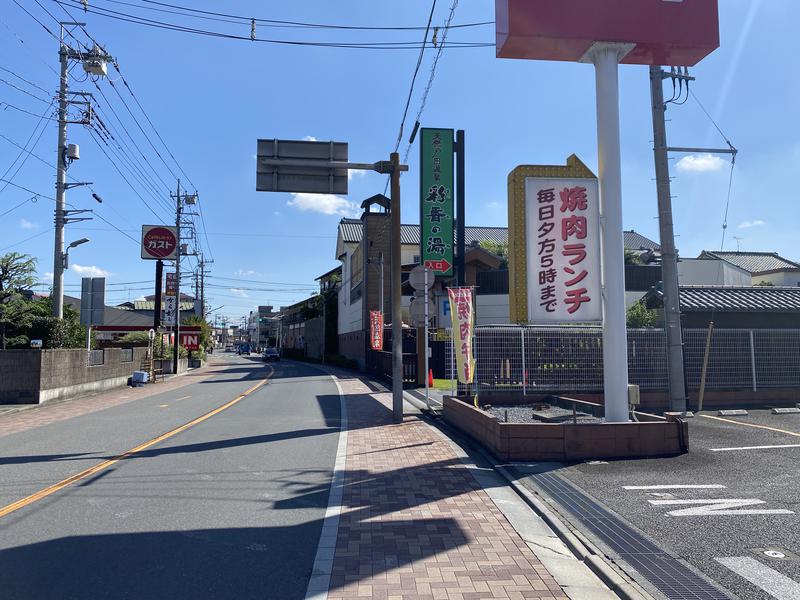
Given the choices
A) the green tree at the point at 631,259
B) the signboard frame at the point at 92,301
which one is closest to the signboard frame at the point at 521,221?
the signboard frame at the point at 92,301

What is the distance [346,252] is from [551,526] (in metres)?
48.9

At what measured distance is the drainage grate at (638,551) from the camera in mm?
4004

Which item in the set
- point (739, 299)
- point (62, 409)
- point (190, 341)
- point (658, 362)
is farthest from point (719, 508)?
point (190, 341)

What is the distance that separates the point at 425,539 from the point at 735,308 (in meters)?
14.3

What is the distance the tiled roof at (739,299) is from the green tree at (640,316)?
8.37 meters

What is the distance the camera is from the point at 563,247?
9359mm

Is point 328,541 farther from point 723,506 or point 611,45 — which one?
point 611,45

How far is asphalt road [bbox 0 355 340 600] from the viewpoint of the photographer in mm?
4262

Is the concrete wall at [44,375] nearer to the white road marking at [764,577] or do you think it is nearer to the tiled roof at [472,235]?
the white road marking at [764,577]

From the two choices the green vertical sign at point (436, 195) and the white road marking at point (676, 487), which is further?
the green vertical sign at point (436, 195)

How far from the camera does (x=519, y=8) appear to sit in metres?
8.55

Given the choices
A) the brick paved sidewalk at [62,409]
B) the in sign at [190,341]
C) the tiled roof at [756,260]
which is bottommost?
the brick paved sidewalk at [62,409]

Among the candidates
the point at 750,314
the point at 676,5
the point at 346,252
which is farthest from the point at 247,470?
the point at 346,252

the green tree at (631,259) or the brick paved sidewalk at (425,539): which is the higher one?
the green tree at (631,259)
